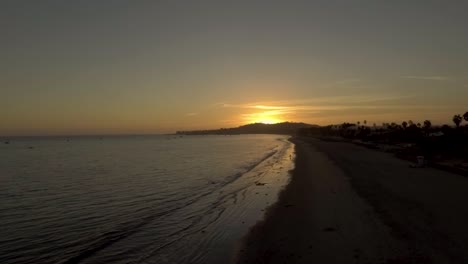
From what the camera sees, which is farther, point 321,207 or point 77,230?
point 321,207

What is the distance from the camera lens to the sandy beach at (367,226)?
925cm

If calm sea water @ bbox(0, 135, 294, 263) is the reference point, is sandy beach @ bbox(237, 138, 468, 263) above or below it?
above

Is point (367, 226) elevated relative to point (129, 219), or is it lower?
elevated

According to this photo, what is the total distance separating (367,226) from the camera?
1197cm

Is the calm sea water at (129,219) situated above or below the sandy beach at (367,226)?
below

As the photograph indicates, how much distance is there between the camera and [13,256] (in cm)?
1068

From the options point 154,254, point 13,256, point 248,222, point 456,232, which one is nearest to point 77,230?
point 13,256

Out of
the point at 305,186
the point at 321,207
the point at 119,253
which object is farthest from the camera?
the point at 305,186

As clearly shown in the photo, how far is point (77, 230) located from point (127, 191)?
939cm

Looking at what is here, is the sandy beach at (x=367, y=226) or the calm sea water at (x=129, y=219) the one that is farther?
the calm sea water at (x=129, y=219)

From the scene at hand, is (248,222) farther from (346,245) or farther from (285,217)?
(346,245)

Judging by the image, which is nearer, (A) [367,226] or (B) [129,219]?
(A) [367,226]

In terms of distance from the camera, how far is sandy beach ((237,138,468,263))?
9.25 meters

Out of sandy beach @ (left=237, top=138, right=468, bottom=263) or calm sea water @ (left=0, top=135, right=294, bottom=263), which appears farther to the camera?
calm sea water @ (left=0, top=135, right=294, bottom=263)
